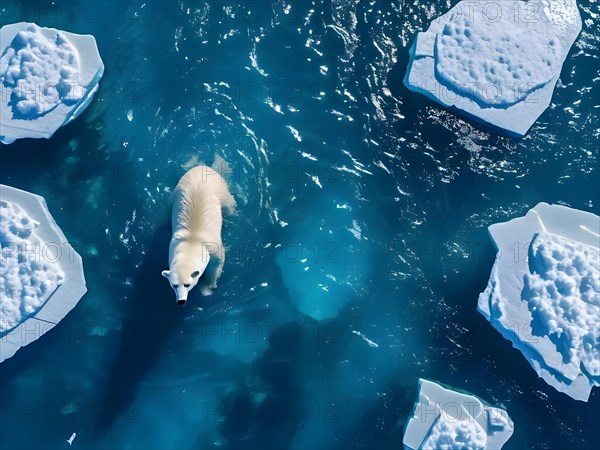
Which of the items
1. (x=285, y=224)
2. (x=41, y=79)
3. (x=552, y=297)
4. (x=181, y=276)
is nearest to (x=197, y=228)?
(x=181, y=276)

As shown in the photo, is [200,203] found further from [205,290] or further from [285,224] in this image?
[285,224]

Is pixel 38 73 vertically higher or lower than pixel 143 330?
higher

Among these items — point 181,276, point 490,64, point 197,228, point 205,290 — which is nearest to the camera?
point 181,276

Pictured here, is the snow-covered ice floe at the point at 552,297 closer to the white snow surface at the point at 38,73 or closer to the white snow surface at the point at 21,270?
the white snow surface at the point at 21,270

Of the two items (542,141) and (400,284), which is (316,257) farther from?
(542,141)

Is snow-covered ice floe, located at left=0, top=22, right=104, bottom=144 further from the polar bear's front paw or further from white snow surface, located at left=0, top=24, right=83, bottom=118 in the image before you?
the polar bear's front paw

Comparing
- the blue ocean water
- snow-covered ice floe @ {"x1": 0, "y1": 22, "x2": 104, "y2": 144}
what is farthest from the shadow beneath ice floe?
snow-covered ice floe @ {"x1": 0, "y1": 22, "x2": 104, "y2": 144}

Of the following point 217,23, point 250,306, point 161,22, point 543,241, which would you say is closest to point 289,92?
point 217,23

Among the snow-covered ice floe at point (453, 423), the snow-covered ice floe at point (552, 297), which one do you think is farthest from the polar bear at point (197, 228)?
the snow-covered ice floe at point (552, 297)
